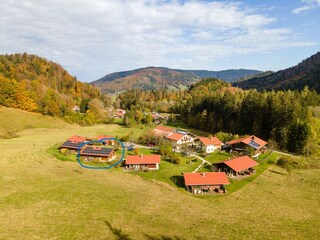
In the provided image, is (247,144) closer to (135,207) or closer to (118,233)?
(135,207)

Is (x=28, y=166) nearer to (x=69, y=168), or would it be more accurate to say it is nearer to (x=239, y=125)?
(x=69, y=168)

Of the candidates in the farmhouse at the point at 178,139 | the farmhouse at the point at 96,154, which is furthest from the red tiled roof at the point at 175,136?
the farmhouse at the point at 96,154

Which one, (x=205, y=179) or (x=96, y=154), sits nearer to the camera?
(x=205, y=179)

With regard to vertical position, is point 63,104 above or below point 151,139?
above

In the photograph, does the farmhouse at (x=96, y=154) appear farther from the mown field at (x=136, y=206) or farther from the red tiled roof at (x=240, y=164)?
the red tiled roof at (x=240, y=164)

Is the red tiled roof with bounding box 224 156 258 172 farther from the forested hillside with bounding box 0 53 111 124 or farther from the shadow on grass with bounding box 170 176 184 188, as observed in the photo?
the forested hillside with bounding box 0 53 111 124

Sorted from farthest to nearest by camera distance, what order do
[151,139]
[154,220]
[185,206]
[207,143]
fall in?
[151,139], [207,143], [185,206], [154,220]

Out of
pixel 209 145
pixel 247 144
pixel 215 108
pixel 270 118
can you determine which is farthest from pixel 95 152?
pixel 215 108

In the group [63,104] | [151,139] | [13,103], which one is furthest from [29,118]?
[151,139]
